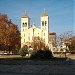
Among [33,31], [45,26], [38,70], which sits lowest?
[38,70]

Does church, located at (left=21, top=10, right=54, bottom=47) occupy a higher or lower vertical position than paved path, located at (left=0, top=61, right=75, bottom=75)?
higher

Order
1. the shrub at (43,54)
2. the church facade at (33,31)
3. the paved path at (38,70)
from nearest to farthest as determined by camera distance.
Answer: the paved path at (38,70) < the shrub at (43,54) < the church facade at (33,31)

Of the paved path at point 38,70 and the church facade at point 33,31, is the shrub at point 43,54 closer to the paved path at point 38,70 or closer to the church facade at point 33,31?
the paved path at point 38,70

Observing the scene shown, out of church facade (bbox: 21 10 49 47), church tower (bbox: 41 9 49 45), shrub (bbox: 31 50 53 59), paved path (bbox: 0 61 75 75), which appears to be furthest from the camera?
church tower (bbox: 41 9 49 45)

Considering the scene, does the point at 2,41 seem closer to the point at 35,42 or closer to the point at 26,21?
the point at 35,42

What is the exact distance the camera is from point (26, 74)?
1650 centimetres

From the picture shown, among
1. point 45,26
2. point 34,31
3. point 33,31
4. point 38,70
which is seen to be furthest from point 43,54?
point 45,26

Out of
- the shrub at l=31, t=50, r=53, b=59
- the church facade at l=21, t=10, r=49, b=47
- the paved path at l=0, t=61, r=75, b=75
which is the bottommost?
the paved path at l=0, t=61, r=75, b=75

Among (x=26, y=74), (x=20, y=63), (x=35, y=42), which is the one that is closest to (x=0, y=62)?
(x=20, y=63)

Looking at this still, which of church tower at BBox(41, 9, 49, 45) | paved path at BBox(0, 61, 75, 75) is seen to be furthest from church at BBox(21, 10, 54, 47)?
paved path at BBox(0, 61, 75, 75)

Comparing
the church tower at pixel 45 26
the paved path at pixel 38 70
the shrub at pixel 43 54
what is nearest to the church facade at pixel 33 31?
the church tower at pixel 45 26

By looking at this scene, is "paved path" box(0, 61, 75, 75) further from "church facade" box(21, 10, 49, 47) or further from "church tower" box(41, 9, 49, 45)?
"church tower" box(41, 9, 49, 45)

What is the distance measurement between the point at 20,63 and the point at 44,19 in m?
116

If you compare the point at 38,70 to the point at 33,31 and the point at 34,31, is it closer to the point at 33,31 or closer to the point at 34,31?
the point at 33,31
